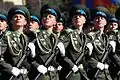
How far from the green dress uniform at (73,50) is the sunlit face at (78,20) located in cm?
12

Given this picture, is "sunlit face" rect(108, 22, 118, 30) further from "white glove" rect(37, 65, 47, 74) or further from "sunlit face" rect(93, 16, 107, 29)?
"white glove" rect(37, 65, 47, 74)

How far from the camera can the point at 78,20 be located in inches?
326

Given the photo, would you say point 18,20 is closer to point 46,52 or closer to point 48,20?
point 48,20

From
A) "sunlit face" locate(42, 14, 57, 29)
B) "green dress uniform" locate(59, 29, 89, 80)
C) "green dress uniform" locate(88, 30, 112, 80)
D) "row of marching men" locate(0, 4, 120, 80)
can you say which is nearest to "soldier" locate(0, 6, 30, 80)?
"row of marching men" locate(0, 4, 120, 80)

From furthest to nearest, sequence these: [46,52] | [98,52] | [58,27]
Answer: [58,27] < [98,52] < [46,52]

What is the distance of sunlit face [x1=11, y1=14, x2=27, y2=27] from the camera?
306 inches

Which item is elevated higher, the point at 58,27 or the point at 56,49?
the point at 58,27

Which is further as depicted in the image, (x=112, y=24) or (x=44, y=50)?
(x=112, y=24)

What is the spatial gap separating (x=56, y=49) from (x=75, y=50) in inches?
14.8

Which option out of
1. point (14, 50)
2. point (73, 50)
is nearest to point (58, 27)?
point (73, 50)

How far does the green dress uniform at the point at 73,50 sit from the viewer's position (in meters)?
8.20

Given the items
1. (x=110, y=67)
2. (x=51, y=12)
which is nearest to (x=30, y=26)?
(x=51, y=12)

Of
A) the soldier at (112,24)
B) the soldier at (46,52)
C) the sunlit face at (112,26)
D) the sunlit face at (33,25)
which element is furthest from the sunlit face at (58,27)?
the soldier at (46,52)

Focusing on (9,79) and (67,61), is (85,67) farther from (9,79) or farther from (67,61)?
(9,79)
